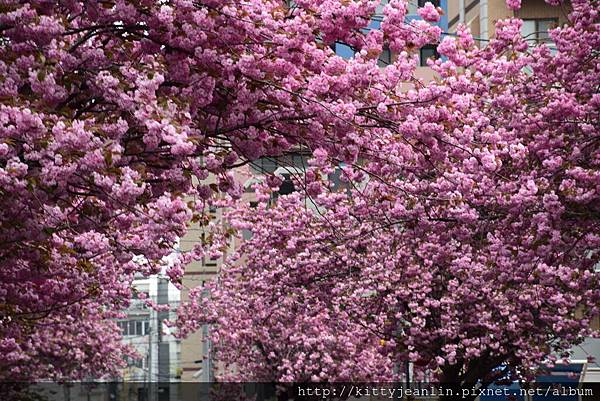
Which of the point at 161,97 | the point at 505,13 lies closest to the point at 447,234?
the point at 161,97

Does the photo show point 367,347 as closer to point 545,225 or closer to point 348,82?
point 545,225

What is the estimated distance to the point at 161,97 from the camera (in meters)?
7.51

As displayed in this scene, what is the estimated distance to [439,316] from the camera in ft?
70.3

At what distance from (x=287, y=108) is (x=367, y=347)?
77.2 feet

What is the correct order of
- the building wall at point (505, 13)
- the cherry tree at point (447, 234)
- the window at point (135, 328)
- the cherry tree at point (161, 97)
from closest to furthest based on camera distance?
the cherry tree at point (161, 97)
the cherry tree at point (447, 234)
the building wall at point (505, 13)
the window at point (135, 328)

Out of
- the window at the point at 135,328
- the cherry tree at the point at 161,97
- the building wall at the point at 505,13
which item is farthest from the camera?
the window at the point at 135,328

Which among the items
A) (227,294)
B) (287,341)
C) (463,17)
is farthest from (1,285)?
(463,17)

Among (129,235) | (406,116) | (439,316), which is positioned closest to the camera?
(406,116)

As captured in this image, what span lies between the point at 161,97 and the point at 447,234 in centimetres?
700

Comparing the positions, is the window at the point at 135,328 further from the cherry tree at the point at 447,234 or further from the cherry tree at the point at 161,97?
the cherry tree at the point at 161,97

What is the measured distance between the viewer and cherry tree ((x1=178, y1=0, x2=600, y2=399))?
9969mm

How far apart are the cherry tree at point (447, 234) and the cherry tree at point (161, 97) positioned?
375mm

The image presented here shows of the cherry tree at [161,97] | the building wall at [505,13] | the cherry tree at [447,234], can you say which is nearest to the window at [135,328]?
the building wall at [505,13]

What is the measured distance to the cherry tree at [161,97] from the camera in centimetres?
686
